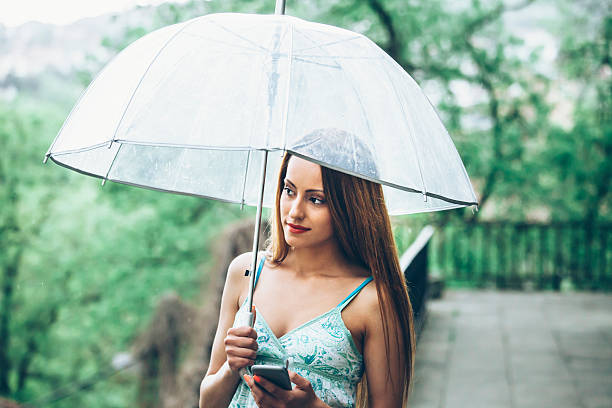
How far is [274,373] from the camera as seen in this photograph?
1604 mm

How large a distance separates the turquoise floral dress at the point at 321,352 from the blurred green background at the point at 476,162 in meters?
5.49

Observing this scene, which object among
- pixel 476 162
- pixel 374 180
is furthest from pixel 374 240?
pixel 476 162

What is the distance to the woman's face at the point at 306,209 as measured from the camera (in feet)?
6.06

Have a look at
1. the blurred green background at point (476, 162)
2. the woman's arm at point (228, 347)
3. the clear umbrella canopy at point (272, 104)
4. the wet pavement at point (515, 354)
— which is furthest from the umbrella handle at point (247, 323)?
the blurred green background at point (476, 162)

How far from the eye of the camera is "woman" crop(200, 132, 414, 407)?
181 centimetres

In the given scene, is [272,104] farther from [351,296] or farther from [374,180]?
[351,296]

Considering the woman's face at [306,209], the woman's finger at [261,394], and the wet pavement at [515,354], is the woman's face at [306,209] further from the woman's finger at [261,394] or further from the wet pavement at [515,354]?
the wet pavement at [515,354]

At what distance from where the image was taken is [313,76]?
1714 millimetres

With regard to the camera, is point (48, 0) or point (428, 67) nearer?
point (428, 67)

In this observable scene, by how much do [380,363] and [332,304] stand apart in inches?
8.3

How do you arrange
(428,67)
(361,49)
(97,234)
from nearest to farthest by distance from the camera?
(361,49) < (428,67) < (97,234)

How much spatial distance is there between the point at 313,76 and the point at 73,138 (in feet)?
2.29

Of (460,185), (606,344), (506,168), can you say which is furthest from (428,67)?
(460,185)

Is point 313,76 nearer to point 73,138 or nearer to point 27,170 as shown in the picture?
point 73,138
